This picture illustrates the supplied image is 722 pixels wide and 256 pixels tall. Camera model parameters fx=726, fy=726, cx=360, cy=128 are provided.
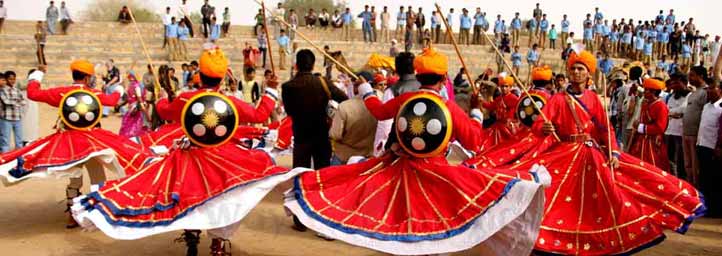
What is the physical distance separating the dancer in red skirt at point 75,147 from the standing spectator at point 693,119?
20.6 ft

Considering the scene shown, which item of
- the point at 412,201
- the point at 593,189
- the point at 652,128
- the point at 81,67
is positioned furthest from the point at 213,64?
the point at 652,128

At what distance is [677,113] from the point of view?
9023mm

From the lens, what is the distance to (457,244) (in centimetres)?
474

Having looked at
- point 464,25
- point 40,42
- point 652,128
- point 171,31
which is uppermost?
point 464,25

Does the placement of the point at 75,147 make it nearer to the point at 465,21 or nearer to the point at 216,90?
the point at 216,90

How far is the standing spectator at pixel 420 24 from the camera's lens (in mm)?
30453

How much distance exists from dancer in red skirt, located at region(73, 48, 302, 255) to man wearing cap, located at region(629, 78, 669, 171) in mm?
4811

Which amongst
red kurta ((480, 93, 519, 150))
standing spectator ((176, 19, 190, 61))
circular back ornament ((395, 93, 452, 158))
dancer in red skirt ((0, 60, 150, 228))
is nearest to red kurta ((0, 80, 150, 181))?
dancer in red skirt ((0, 60, 150, 228))

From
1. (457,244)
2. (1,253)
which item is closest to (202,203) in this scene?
(457,244)

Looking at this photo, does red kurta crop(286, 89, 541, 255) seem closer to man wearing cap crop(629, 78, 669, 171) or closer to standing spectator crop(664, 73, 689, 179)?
man wearing cap crop(629, 78, 669, 171)

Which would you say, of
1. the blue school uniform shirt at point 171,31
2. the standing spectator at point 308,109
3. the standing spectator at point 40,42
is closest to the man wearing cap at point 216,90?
the standing spectator at point 308,109

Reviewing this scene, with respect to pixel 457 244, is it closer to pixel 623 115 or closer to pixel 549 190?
pixel 549 190

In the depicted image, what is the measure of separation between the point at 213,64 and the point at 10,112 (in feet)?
25.7

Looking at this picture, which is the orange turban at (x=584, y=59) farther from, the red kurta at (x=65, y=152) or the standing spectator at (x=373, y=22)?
the standing spectator at (x=373, y=22)
